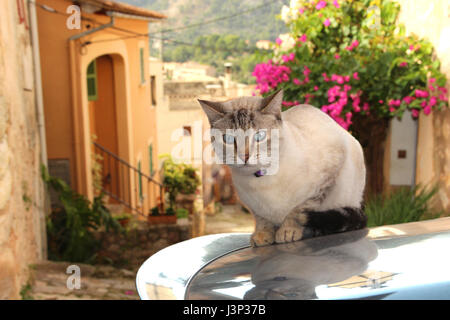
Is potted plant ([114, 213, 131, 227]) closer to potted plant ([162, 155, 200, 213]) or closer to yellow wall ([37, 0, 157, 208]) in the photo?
yellow wall ([37, 0, 157, 208])

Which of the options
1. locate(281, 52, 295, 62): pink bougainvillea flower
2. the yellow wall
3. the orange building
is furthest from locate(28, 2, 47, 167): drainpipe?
locate(281, 52, 295, 62): pink bougainvillea flower

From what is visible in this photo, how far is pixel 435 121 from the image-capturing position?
3.46m

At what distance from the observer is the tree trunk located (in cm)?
386

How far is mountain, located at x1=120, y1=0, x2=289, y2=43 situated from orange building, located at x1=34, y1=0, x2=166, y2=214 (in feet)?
3.77

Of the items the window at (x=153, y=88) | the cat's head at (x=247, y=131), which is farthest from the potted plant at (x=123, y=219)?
the cat's head at (x=247, y=131)

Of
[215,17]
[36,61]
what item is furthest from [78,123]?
[215,17]

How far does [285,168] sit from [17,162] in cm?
337

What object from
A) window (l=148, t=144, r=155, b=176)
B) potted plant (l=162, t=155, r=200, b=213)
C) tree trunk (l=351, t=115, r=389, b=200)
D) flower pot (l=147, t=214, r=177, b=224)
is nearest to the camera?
tree trunk (l=351, t=115, r=389, b=200)

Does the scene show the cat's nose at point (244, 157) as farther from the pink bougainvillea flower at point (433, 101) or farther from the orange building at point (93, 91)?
the orange building at point (93, 91)

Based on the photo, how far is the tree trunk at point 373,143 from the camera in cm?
386

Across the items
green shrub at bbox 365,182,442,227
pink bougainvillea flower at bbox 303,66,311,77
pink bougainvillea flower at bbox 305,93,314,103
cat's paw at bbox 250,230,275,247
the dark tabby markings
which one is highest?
pink bougainvillea flower at bbox 303,66,311,77

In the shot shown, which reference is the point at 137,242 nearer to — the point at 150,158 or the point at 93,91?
the point at 93,91

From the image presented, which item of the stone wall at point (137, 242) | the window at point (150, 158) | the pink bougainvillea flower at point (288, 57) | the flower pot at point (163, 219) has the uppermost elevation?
the pink bougainvillea flower at point (288, 57)

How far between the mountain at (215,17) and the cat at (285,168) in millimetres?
6577
